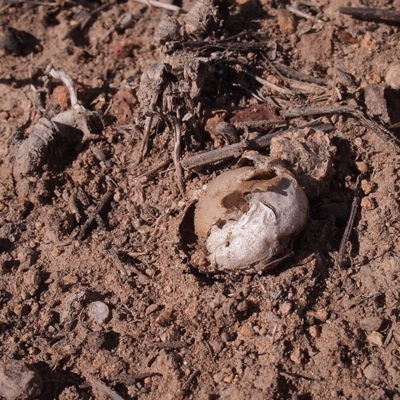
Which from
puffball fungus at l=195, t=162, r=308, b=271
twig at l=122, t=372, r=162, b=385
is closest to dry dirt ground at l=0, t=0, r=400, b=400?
twig at l=122, t=372, r=162, b=385

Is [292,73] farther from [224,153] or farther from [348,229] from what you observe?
[348,229]

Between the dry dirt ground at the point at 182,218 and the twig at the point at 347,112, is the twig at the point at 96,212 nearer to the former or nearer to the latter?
the dry dirt ground at the point at 182,218

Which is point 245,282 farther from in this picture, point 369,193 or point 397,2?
point 397,2

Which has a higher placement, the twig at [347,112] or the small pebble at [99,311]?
the twig at [347,112]

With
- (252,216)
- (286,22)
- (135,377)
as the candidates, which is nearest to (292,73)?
(286,22)

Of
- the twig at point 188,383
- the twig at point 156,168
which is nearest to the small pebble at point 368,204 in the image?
the twig at point 156,168

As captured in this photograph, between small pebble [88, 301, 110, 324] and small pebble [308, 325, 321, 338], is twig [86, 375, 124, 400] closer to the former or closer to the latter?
small pebble [88, 301, 110, 324]
